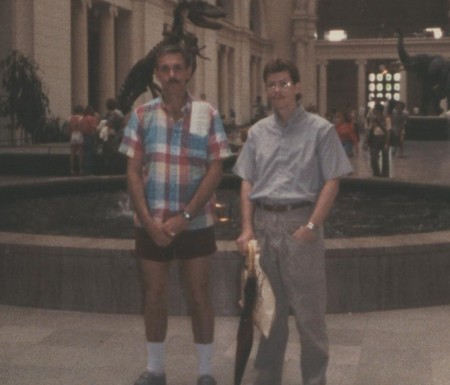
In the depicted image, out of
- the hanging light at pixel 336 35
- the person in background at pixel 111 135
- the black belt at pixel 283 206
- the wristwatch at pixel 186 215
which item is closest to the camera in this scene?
the black belt at pixel 283 206

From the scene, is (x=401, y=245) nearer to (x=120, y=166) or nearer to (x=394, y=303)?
(x=394, y=303)

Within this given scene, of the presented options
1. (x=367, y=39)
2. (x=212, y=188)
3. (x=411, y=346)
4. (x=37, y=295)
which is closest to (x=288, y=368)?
(x=411, y=346)

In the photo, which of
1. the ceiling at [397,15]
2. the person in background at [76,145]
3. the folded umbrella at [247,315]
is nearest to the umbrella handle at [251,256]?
the folded umbrella at [247,315]

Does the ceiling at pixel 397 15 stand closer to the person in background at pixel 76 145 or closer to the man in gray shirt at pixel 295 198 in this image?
the person in background at pixel 76 145

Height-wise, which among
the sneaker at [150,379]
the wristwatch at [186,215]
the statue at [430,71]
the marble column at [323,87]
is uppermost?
the marble column at [323,87]

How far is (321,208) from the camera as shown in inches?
175

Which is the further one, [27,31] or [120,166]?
[27,31]

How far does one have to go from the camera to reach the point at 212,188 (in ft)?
15.6

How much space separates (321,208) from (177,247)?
0.80 metres

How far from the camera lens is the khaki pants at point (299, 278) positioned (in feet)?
14.8

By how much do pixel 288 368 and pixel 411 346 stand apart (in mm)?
981

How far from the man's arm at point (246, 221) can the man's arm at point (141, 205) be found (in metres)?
0.36

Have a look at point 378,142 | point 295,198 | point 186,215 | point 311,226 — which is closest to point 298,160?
point 295,198

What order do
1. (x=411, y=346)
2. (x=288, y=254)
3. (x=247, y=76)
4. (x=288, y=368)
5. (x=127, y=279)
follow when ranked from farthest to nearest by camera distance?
(x=247, y=76) < (x=127, y=279) < (x=411, y=346) < (x=288, y=368) < (x=288, y=254)
